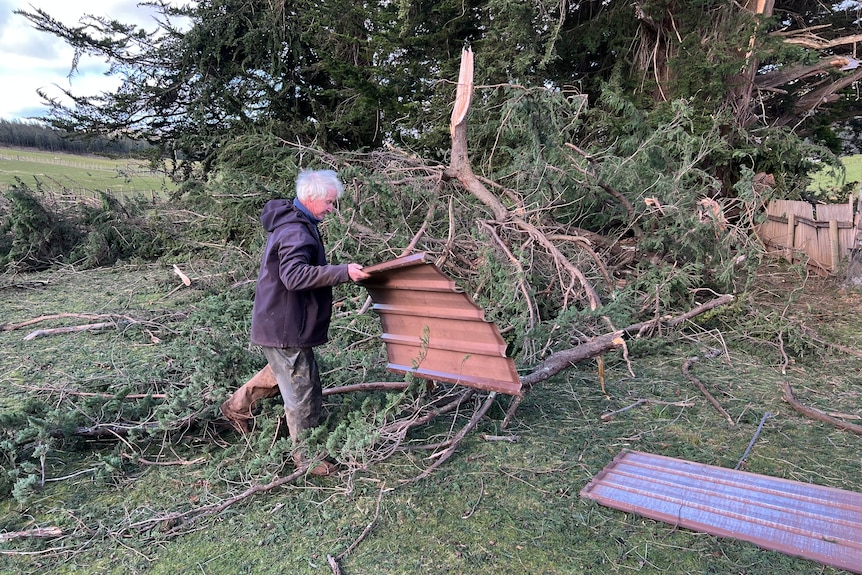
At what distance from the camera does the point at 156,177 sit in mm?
11672

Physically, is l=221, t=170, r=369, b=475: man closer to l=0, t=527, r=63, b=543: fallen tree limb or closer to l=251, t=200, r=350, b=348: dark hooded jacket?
l=251, t=200, r=350, b=348: dark hooded jacket

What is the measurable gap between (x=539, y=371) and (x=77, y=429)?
301cm

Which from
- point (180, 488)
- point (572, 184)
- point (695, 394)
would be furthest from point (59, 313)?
point (695, 394)

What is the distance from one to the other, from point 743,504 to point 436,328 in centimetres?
176

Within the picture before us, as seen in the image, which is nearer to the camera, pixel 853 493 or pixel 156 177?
pixel 853 493

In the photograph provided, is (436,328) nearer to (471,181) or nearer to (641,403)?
(641,403)

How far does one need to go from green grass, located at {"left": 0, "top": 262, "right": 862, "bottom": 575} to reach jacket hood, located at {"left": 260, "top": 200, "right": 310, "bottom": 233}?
119 centimetres

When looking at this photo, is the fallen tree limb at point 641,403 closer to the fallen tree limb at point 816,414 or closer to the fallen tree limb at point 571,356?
the fallen tree limb at point 571,356

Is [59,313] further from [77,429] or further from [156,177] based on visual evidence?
[156,177]

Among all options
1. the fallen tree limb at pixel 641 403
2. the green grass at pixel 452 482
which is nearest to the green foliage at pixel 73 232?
the green grass at pixel 452 482

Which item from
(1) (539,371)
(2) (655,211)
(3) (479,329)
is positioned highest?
(2) (655,211)

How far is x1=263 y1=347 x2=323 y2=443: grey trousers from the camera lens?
2969 mm

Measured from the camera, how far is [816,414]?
3.89 m

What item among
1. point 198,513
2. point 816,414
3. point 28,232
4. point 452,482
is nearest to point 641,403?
point 816,414
